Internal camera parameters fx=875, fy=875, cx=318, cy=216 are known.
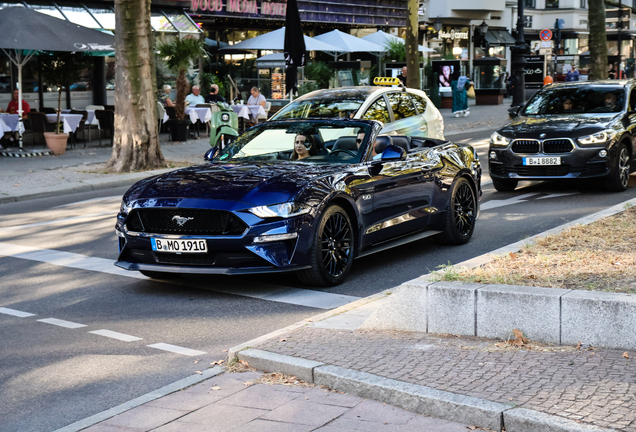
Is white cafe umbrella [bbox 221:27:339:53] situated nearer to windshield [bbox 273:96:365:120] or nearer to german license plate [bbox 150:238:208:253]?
windshield [bbox 273:96:365:120]

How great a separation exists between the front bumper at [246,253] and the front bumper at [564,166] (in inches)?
270

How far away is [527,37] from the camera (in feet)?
203

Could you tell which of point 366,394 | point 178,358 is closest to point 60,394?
point 178,358

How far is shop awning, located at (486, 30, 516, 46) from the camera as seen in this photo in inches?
2195

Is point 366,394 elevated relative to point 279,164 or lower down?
lower down

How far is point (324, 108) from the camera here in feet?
42.2

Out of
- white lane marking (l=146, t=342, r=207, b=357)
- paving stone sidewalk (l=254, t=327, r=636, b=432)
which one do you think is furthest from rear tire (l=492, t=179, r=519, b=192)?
white lane marking (l=146, t=342, r=207, b=357)

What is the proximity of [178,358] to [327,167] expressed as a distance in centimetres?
284

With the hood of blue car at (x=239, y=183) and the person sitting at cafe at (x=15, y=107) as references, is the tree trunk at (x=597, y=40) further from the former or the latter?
the hood of blue car at (x=239, y=183)

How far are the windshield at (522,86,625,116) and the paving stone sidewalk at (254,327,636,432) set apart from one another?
9.54 m

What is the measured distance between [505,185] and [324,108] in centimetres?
330

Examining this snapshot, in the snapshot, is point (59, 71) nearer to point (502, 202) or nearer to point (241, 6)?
point (502, 202)

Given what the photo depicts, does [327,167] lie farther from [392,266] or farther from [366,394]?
[366,394]

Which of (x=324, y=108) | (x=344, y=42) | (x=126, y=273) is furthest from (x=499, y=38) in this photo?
(x=126, y=273)
